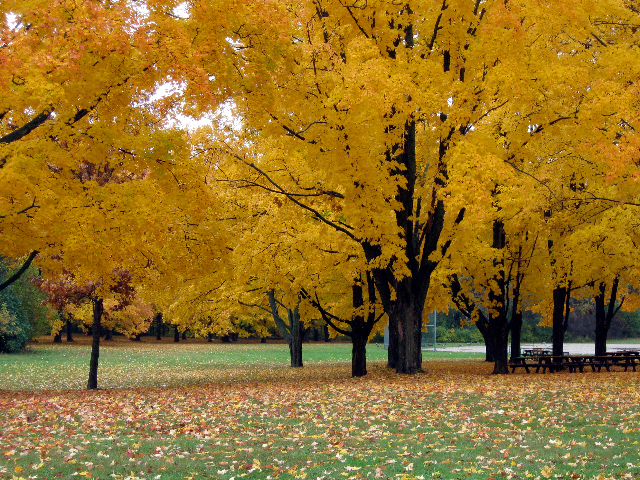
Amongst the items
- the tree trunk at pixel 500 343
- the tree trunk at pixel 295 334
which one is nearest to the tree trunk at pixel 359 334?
the tree trunk at pixel 500 343

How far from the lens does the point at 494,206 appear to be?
52.8 feet

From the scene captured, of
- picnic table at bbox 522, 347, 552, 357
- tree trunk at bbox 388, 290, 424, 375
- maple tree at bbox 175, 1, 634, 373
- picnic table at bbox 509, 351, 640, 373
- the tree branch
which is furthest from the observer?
picnic table at bbox 522, 347, 552, 357

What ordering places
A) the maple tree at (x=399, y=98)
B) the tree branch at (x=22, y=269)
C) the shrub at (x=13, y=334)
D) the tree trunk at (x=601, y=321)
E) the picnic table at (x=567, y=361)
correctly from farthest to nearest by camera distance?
1. the shrub at (x=13, y=334)
2. the tree trunk at (x=601, y=321)
3. the picnic table at (x=567, y=361)
4. the tree branch at (x=22, y=269)
5. the maple tree at (x=399, y=98)

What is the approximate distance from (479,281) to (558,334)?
6.43 m

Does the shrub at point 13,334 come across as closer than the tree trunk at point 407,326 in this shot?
No

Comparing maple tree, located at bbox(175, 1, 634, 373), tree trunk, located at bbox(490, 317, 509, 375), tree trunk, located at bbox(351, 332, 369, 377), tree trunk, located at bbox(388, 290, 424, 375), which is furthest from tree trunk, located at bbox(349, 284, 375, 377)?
tree trunk, located at bbox(490, 317, 509, 375)

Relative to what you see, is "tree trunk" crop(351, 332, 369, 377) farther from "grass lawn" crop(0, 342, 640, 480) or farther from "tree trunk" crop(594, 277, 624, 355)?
"tree trunk" crop(594, 277, 624, 355)

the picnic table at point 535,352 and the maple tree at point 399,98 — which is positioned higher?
the maple tree at point 399,98

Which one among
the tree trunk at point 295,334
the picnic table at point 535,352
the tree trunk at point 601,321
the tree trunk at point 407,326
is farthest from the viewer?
the picnic table at point 535,352

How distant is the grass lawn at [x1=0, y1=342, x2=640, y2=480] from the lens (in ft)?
19.1

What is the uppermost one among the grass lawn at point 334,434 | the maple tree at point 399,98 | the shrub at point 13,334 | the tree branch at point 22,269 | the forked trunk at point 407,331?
the maple tree at point 399,98

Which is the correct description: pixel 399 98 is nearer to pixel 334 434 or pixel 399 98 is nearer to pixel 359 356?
pixel 334 434

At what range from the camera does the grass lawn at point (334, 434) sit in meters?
5.81

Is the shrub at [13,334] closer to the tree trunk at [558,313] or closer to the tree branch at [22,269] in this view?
the tree branch at [22,269]
